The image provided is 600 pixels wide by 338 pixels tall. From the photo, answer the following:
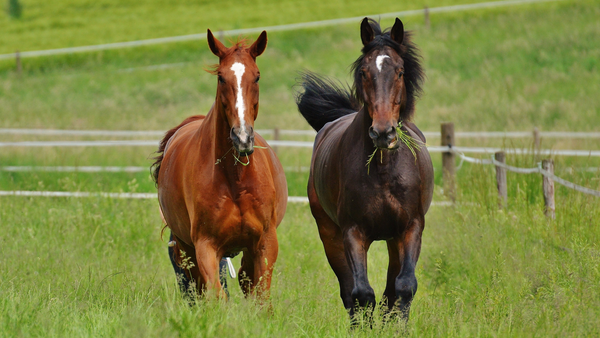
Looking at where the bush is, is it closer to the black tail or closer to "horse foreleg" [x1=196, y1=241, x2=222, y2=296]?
the black tail

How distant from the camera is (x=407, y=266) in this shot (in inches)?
178

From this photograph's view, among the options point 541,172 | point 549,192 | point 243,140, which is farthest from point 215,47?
point 549,192

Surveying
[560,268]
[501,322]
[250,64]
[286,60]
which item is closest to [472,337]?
[501,322]

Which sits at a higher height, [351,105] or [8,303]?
[351,105]

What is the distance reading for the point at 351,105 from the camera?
6.55 metres

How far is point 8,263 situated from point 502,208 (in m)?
5.01

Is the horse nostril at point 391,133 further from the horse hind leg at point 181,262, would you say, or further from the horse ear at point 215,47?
the horse hind leg at point 181,262

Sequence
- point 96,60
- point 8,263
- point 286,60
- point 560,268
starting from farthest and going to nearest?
point 96,60
point 286,60
point 8,263
point 560,268

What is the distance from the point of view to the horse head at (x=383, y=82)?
13.4ft

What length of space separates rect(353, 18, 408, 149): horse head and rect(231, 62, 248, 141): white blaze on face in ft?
2.52

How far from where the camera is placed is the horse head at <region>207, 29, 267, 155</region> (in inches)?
161

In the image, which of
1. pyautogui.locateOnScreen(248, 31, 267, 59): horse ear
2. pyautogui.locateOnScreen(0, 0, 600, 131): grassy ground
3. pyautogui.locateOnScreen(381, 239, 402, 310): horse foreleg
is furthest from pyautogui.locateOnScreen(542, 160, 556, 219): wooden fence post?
pyautogui.locateOnScreen(0, 0, 600, 131): grassy ground

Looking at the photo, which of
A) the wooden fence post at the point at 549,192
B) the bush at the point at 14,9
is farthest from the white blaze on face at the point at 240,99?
the bush at the point at 14,9

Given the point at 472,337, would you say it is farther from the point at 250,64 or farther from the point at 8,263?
the point at 8,263
